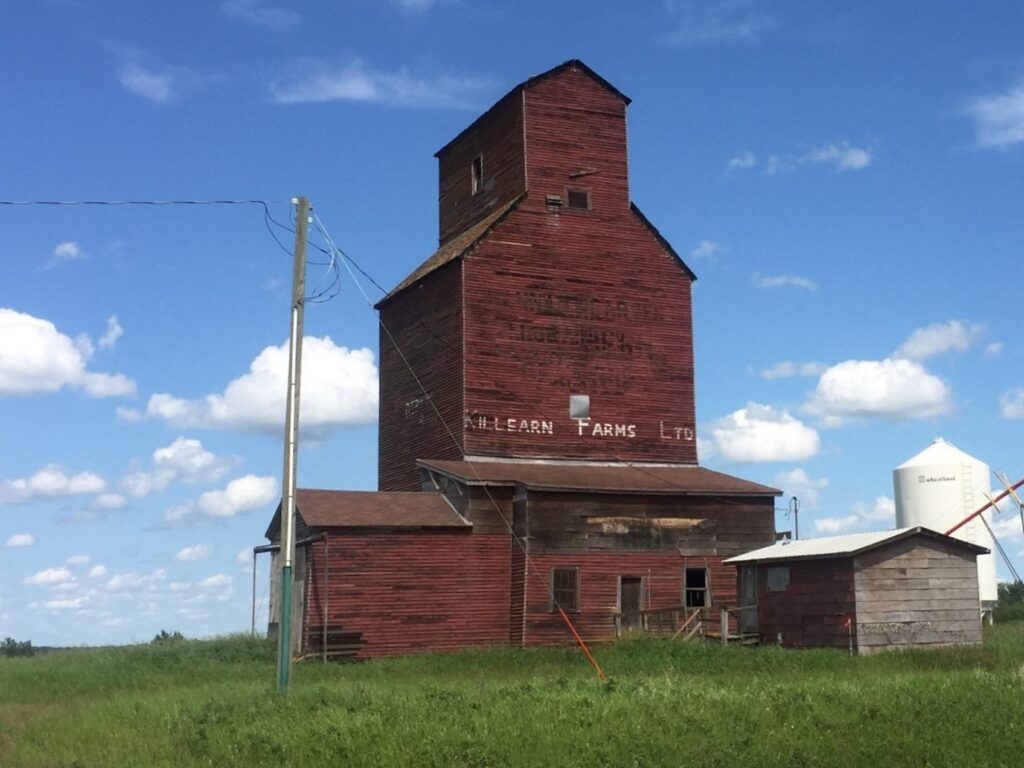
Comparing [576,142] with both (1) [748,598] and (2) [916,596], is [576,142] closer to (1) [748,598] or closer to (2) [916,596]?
(1) [748,598]

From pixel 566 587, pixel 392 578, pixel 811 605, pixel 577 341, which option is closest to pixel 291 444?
pixel 392 578

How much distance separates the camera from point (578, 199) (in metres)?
40.7

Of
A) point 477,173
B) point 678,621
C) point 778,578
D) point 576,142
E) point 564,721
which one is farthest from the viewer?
point 477,173

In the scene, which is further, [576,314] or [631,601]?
[576,314]

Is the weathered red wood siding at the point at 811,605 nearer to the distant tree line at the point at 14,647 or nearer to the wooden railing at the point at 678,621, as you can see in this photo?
the wooden railing at the point at 678,621

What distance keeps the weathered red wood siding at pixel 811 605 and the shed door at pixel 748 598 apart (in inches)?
16.4

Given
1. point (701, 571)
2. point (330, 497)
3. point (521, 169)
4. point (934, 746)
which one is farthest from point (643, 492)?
point (934, 746)

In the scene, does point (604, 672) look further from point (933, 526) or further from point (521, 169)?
point (933, 526)

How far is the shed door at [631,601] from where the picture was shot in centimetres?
3416

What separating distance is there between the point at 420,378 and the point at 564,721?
941 inches

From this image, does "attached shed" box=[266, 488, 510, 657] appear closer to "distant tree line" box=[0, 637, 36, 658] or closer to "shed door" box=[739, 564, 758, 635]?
"shed door" box=[739, 564, 758, 635]

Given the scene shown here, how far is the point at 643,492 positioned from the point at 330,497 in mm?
9241

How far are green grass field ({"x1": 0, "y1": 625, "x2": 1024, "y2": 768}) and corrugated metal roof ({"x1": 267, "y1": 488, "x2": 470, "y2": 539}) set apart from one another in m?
6.65

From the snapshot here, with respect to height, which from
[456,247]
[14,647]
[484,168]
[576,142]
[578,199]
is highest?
[576,142]
